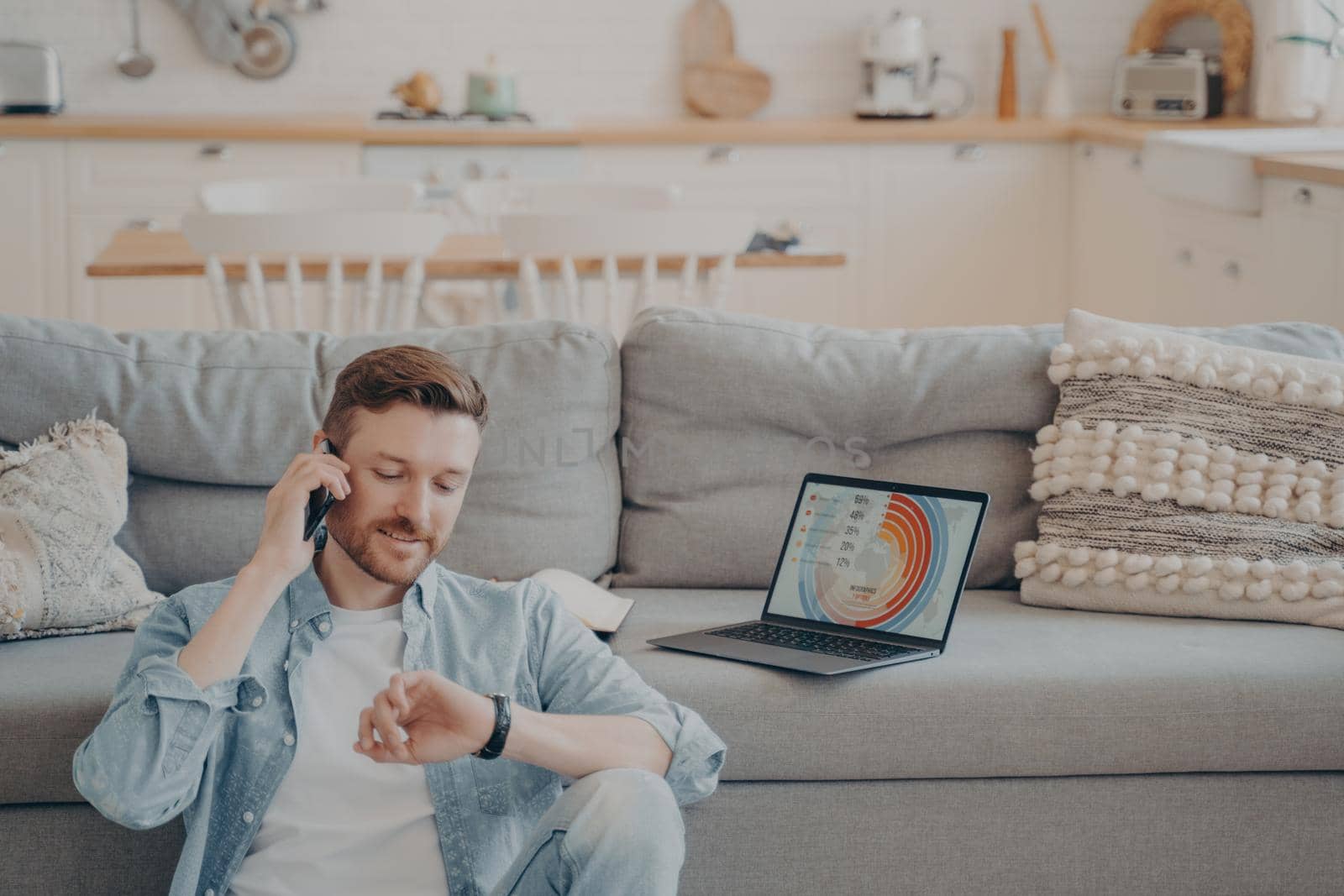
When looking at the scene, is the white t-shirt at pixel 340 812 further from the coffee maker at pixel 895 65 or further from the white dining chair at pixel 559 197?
the coffee maker at pixel 895 65

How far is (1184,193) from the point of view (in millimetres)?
4164

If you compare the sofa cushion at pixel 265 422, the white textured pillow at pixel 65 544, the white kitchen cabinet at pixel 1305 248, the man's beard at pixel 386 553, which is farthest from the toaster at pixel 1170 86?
the man's beard at pixel 386 553

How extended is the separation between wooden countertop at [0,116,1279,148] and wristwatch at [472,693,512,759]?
3.85m

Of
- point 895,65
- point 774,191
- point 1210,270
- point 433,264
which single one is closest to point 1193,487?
point 433,264

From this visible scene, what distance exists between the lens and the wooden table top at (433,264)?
3.39 metres

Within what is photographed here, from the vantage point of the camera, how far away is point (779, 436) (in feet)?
7.86

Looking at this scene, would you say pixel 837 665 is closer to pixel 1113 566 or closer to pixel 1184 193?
pixel 1113 566

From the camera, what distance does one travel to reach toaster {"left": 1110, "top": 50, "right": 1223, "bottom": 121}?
16.9 feet

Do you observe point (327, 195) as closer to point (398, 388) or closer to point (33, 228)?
point (33, 228)

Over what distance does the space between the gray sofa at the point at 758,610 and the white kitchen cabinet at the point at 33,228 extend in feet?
10.0

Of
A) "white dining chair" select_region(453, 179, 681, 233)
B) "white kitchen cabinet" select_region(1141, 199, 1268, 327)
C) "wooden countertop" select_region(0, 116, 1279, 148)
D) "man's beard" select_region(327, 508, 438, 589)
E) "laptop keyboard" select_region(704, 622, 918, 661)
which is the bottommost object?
"laptop keyboard" select_region(704, 622, 918, 661)

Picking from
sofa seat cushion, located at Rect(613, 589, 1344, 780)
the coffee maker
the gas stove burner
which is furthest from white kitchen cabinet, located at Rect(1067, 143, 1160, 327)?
sofa seat cushion, located at Rect(613, 589, 1344, 780)

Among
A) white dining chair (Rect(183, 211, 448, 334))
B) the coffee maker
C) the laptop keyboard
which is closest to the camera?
the laptop keyboard

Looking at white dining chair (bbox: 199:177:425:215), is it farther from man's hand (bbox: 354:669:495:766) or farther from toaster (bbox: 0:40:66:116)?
man's hand (bbox: 354:669:495:766)
